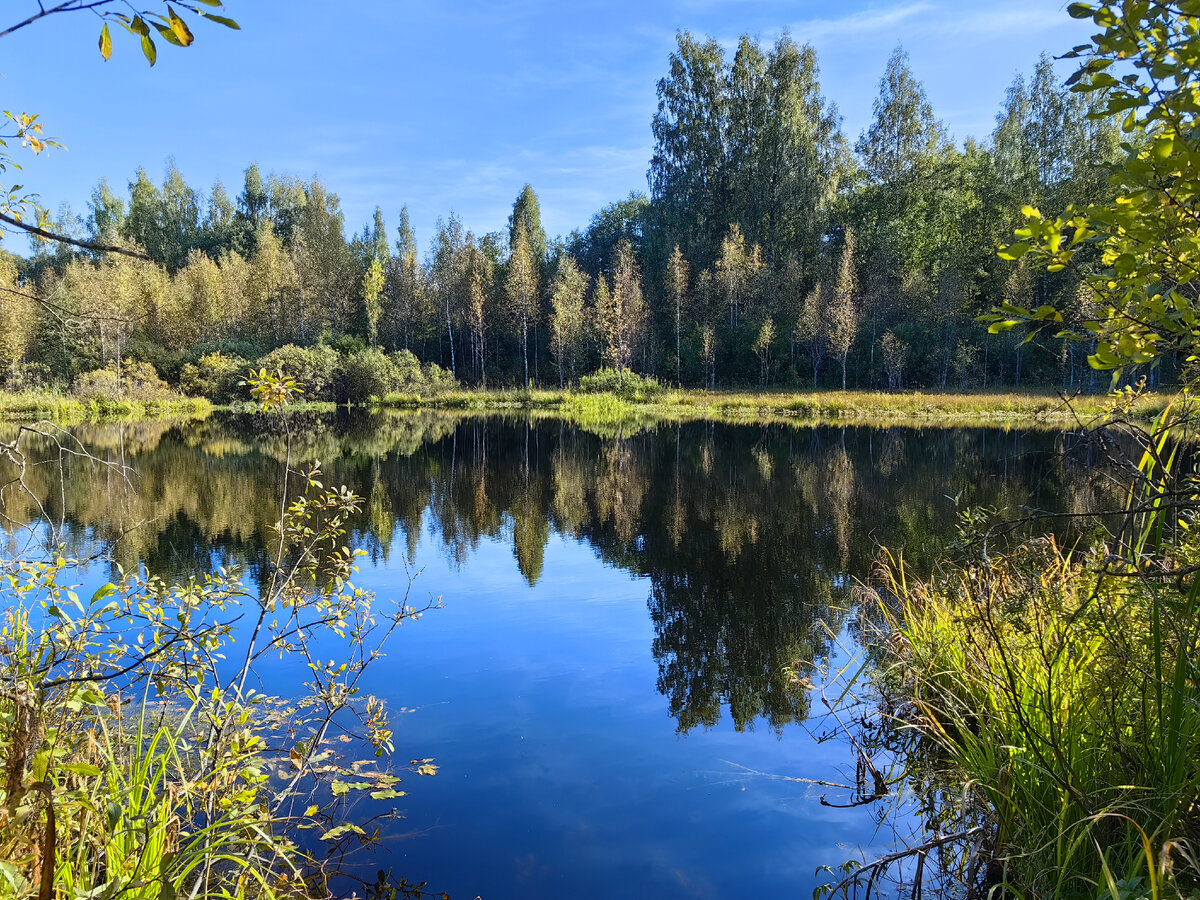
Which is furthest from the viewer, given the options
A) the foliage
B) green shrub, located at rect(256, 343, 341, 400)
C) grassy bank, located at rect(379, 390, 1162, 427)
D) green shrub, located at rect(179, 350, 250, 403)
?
green shrub, located at rect(179, 350, 250, 403)

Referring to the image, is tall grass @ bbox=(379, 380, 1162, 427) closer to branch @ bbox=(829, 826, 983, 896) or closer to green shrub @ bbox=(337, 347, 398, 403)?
green shrub @ bbox=(337, 347, 398, 403)

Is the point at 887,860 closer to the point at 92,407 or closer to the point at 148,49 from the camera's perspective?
the point at 148,49

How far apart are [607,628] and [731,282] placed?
33329 mm

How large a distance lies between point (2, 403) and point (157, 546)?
25.2 metres

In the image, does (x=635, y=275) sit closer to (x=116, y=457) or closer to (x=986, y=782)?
(x=116, y=457)

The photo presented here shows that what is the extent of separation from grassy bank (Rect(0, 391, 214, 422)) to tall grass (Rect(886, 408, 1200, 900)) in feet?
99.0

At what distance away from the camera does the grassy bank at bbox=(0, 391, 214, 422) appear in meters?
27.2

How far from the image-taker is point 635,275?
39.8 metres

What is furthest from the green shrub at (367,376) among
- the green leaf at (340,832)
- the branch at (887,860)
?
the branch at (887,860)

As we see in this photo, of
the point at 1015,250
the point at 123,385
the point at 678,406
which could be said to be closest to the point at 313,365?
the point at 123,385

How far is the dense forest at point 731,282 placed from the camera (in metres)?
35.0

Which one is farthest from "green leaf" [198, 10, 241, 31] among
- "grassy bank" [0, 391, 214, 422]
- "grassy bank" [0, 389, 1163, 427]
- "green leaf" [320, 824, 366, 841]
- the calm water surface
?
"grassy bank" [0, 391, 214, 422]

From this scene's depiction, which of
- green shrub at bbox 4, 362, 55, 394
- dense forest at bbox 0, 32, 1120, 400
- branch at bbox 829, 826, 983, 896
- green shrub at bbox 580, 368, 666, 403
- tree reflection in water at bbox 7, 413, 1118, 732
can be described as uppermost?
dense forest at bbox 0, 32, 1120, 400

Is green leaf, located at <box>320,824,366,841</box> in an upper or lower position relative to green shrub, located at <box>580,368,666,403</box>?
lower
